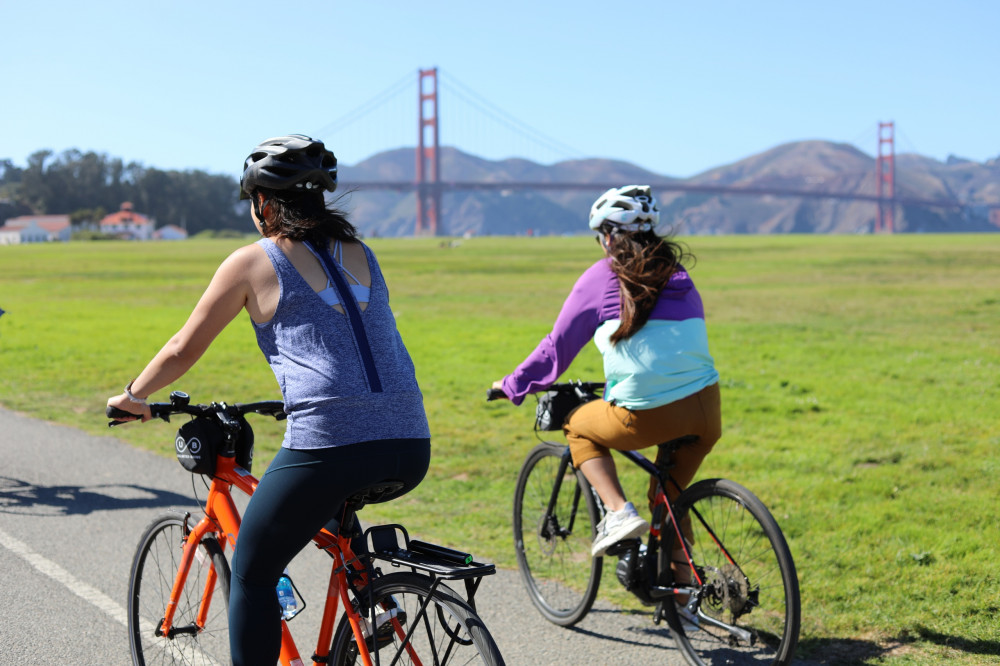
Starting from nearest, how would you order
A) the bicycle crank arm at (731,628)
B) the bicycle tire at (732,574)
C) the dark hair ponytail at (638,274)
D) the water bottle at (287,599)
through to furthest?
the water bottle at (287,599)
the bicycle tire at (732,574)
the bicycle crank arm at (731,628)
the dark hair ponytail at (638,274)

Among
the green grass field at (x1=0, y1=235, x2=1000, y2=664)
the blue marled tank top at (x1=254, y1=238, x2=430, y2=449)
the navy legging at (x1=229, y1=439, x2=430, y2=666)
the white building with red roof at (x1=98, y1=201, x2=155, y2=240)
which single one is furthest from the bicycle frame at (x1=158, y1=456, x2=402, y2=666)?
the white building with red roof at (x1=98, y1=201, x2=155, y2=240)

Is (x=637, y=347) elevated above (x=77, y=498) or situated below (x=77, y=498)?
above

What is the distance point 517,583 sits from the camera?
14.3 feet

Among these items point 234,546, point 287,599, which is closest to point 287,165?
point 234,546

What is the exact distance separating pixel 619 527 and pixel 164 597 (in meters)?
1.48

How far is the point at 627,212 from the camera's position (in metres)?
3.32

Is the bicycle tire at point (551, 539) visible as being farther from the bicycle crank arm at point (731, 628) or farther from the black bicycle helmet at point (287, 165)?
the black bicycle helmet at point (287, 165)

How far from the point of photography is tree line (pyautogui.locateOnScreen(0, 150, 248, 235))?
123m

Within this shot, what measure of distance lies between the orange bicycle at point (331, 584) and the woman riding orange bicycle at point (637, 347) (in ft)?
3.48

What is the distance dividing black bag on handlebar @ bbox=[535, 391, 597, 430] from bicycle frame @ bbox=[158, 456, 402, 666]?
1.37 meters

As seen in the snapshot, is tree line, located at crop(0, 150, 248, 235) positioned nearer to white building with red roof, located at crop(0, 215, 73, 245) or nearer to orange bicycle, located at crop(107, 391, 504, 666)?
white building with red roof, located at crop(0, 215, 73, 245)

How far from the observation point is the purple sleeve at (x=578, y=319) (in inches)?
130

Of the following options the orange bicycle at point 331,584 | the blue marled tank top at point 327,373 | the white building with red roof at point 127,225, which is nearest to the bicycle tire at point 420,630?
the orange bicycle at point 331,584

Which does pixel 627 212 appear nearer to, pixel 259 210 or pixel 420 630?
pixel 259 210
